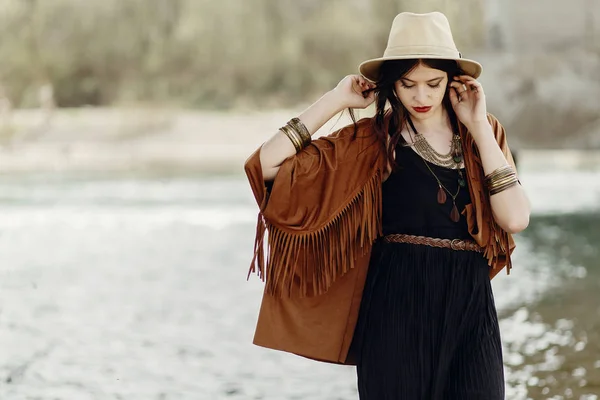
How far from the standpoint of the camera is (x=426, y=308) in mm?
2145

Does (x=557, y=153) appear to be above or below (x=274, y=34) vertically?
below

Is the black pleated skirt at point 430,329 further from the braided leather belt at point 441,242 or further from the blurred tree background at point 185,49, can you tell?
the blurred tree background at point 185,49

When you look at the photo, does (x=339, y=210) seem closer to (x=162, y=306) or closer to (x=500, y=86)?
(x=162, y=306)

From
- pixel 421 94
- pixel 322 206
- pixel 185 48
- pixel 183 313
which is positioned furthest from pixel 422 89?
pixel 185 48

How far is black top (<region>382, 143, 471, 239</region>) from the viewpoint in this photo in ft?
7.02

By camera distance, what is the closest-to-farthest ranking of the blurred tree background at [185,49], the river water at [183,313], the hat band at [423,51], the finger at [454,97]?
the hat band at [423,51] → the finger at [454,97] → the river water at [183,313] → the blurred tree background at [185,49]

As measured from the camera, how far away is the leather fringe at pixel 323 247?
2180 mm

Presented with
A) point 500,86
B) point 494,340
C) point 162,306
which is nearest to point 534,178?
point 500,86

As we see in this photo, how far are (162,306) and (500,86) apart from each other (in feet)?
46.7

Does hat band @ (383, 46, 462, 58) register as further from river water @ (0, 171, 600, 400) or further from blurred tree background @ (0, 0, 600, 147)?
blurred tree background @ (0, 0, 600, 147)

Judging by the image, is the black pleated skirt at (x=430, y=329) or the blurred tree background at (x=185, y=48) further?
the blurred tree background at (x=185, y=48)

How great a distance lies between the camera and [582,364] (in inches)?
165

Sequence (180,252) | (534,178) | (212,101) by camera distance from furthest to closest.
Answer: (212,101)
(534,178)
(180,252)

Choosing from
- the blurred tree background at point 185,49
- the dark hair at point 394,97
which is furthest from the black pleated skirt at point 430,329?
the blurred tree background at point 185,49
